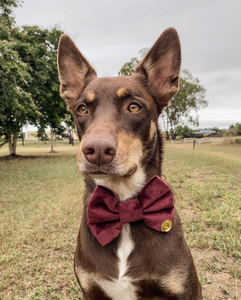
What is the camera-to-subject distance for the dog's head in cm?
184

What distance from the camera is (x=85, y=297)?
2.32 metres

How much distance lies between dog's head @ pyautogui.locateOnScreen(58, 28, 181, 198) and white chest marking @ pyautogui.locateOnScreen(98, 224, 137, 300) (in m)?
0.56

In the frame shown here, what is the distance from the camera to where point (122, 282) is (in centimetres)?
212

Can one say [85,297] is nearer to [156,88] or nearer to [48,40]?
[156,88]

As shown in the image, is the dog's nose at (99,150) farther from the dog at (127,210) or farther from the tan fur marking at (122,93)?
the tan fur marking at (122,93)

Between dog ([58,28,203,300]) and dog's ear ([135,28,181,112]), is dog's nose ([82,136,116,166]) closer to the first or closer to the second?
dog ([58,28,203,300])

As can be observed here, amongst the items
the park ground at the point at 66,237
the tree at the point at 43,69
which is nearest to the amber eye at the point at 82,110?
the park ground at the point at 66,237

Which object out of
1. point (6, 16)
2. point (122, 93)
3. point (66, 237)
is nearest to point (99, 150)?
point (122, 93)

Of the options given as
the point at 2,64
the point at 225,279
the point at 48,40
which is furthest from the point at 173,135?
the point at 225,279

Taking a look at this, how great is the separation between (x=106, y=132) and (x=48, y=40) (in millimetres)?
19651

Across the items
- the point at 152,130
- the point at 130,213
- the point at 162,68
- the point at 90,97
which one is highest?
the point at 162,68

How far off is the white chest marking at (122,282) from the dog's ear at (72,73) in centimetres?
158

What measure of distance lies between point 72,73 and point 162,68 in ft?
3.31

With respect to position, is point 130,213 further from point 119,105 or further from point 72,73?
point 72,73
